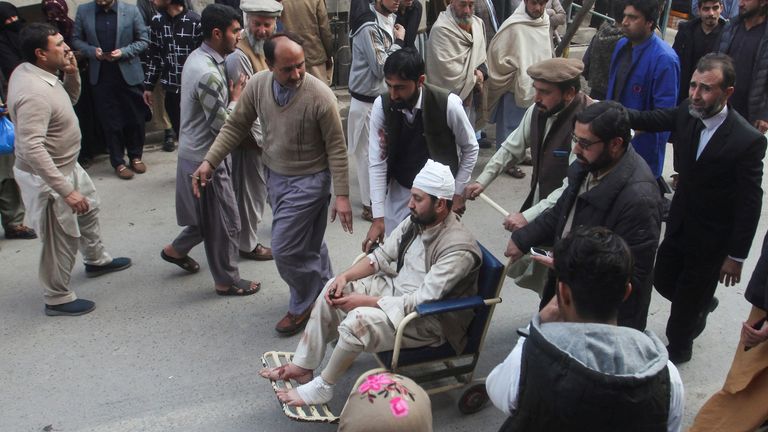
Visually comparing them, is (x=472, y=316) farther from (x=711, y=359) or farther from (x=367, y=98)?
(x=367, y=98)

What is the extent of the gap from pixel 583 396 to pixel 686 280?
231 cm

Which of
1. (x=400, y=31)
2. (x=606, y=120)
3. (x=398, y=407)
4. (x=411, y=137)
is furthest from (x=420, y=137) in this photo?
(x=400, y=31)

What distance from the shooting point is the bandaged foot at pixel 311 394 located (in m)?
3.63

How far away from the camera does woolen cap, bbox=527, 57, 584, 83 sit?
12.6 feet

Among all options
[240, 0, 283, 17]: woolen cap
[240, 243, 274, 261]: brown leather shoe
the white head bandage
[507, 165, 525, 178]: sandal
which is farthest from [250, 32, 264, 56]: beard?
[507, 165, 525, 178]: sandal

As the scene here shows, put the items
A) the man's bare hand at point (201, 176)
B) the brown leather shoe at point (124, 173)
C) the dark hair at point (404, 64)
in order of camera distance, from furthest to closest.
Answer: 1. the brown leather shoe at point (124, 173)
2. the man's bare hand at point (201, 176)
3. the dark hair at point (404, 64)

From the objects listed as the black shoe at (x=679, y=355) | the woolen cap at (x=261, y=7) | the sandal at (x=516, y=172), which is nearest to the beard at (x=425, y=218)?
the black shoe at (x=679, y=355)

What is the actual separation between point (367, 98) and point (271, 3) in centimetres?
149

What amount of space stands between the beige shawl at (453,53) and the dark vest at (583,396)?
4944 mm

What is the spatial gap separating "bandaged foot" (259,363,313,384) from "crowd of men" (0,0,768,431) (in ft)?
0.04

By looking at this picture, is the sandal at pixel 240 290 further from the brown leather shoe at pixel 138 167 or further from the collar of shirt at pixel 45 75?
the brown leather shoe at pixel 138 167

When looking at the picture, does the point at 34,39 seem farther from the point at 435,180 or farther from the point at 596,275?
the point at 596,275

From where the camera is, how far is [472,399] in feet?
12.4

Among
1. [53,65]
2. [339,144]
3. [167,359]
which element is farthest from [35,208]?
[339,144]
